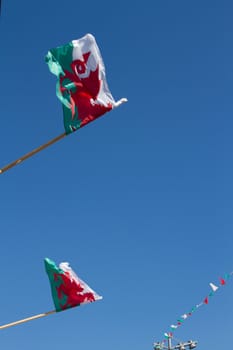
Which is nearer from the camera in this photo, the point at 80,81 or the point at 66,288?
the point at 80,81

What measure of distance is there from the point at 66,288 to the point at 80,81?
536cm

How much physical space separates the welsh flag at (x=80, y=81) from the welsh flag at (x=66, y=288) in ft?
14.7

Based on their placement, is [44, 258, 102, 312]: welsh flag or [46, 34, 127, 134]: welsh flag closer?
[46, 34, 127, 134]: welsh flag

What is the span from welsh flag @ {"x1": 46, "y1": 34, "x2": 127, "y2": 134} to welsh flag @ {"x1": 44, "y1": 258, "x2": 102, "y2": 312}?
14.7 ft

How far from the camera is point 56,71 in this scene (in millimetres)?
9695

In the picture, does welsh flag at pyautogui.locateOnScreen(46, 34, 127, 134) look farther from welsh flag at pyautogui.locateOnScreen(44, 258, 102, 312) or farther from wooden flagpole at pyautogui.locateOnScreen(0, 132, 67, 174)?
welsh flag at pyautogui.locateOnScreen(44, 258, 102, 312)

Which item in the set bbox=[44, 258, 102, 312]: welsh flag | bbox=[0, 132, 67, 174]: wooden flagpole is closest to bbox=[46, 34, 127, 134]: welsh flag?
bbox=[0, 132, 67, 174]: wooden flagpole

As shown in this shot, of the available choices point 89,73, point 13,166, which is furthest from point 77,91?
point 13,166

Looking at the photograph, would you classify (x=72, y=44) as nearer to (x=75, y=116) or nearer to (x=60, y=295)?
(x=75, y=116)

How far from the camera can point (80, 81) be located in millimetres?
9562

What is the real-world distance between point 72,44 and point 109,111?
1617 mm

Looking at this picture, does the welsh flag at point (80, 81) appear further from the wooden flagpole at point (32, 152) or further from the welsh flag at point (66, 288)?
the welsh flag at point (66, 288)

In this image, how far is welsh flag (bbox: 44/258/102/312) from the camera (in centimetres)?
1189

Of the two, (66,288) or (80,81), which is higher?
(80,81)
